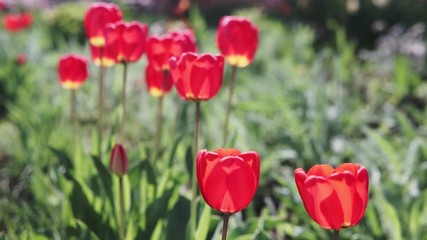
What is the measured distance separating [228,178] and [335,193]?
208 mm

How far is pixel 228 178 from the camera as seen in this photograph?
48.5 inches

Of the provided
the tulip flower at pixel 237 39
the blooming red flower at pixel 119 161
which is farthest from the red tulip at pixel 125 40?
the blooming red flower at pixel 119 161

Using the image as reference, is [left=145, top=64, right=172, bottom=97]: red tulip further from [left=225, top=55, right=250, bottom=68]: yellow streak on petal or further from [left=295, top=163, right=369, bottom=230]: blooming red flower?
[left=295, top=163, right=369, bottom=230]: blooming red flower

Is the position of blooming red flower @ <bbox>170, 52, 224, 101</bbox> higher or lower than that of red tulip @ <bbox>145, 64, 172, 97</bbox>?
higher

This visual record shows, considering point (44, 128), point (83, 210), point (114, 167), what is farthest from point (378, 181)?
point (44, 128)

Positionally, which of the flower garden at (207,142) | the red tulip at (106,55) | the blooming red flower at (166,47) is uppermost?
the blooming red flower at (166,47)

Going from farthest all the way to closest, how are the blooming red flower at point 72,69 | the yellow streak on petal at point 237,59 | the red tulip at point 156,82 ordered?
the blooming red flower at point 72,69 < the red tulip at point 156,82 < the yellow streak on petal at point 237,59

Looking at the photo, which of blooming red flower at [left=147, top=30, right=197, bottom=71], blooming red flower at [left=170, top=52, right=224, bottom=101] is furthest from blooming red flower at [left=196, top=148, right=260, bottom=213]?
blooming red flower at [left=147, top=30, right=197, bottom=71]

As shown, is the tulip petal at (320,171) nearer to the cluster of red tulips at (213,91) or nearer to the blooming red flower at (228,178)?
the cluster of red tulips at (213,91)

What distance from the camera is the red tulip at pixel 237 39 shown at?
6.35ft

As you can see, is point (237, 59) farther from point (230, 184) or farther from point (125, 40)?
point (230, 184)

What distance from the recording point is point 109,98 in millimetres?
4668

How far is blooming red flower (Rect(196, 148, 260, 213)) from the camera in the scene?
1229 millimetres

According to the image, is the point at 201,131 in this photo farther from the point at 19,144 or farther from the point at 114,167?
the point at 114,167
